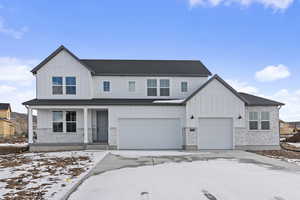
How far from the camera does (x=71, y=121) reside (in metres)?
16.6

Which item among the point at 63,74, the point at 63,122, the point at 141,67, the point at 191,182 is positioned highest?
the point at 141,67

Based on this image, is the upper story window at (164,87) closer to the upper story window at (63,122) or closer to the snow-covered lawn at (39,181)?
the upper story window at (63,122)

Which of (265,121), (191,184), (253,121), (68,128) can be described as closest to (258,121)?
(253,121)

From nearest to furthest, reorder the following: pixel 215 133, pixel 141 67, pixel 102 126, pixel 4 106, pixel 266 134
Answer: pixel 215 133
pixel 266 134
pixel 102 126
pixel 141 67
pixel 4 106

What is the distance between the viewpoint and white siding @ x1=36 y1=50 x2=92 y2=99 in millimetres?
16406

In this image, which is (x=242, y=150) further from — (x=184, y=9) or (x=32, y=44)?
(x=32, y=44)

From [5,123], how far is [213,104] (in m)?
34.7

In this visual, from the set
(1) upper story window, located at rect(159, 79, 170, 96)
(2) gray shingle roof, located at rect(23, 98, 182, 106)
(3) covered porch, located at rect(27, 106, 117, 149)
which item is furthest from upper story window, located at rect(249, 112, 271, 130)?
(3) covered porch, located at rect(27, 106, 117, 149)

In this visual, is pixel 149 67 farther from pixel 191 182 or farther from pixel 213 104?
pixel 191 182

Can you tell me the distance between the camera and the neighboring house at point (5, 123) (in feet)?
117

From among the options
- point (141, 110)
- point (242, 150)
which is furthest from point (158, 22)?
point (242, 150)

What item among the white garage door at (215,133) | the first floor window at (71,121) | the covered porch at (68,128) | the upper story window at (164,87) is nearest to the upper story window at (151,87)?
the upper story window at (164,87)

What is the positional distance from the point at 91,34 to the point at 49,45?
3.40 meters

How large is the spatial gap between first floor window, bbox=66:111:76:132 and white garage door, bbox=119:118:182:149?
357 cm
